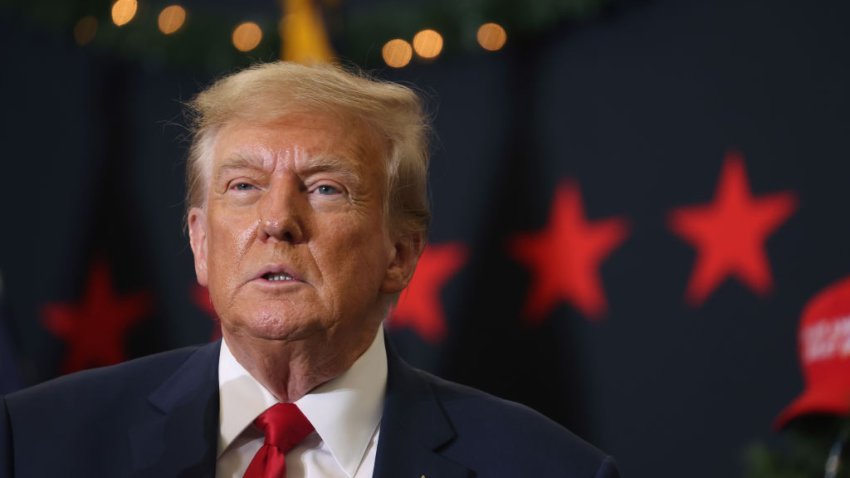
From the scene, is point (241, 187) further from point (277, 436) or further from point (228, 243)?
point (277, 436)

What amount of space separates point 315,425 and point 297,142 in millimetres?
439

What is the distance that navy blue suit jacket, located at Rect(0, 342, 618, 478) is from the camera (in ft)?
5.28

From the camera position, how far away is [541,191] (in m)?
3.62

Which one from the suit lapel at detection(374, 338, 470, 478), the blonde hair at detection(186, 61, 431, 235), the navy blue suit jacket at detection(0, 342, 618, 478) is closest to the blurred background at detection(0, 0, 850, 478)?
the navy blue suit jacket at detection(0, 342, 618, 478)

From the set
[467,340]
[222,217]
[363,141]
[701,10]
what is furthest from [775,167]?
[222,217]

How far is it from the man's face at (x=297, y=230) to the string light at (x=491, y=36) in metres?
1.94

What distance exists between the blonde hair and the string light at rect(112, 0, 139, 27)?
208 cm

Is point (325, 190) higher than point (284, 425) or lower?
higher

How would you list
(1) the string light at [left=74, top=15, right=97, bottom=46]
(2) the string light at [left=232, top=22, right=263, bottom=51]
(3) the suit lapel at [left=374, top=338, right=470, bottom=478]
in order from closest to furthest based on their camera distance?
1. (3) the suit lapel at [left=374, top=338, right=470, bottom=478]
2. (2) the string light at [left=232, top=22, right=263, bottom=51]
3. (1) the string light at [left=74, top=15, right=97, bottom=46]

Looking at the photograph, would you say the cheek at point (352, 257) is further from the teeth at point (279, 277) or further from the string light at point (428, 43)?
the string light at point (428, 43)

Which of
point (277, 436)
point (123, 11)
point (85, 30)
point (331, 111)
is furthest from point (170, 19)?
point (277, 436)

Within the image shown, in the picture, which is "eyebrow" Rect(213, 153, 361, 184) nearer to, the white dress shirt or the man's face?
the man's face

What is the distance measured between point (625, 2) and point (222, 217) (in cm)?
216

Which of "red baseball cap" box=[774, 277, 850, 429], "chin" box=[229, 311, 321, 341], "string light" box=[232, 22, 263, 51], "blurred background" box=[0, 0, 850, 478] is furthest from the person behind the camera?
"string light" box=[232, 22, 263, 51]
